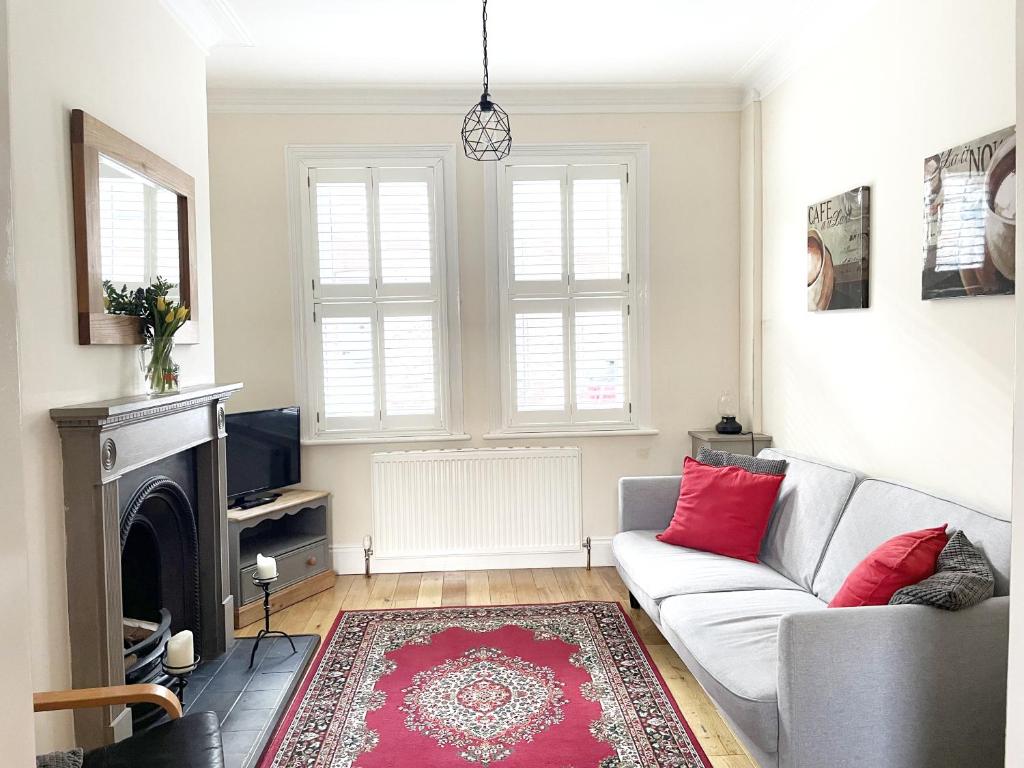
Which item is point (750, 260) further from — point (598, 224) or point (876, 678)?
point (876, 678)

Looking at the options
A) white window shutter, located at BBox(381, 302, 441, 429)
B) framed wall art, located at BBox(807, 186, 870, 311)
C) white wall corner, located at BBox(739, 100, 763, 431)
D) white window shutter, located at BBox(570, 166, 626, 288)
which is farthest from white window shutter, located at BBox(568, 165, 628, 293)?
framed wall art, located at BBox(807, 186, 870, 311)

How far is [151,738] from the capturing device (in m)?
1.95

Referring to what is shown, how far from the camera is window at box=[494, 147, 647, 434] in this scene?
178 inches

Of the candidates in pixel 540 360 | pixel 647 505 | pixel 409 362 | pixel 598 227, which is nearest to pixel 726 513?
pixel 647 505

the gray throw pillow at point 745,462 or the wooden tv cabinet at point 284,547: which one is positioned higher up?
the gray throw pillow at point 745,462

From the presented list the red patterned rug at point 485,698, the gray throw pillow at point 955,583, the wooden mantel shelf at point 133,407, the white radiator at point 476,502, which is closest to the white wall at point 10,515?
the wooden mantel shelf at point 133,407

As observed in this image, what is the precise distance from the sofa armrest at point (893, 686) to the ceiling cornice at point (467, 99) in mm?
3356

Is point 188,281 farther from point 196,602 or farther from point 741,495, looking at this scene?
point 741,495

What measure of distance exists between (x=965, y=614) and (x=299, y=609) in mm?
3128

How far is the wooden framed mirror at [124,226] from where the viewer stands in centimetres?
229

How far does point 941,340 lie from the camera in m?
2.71

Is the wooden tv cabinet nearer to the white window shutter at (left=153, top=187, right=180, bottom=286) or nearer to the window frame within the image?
the window frame

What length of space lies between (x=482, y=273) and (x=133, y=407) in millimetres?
2474

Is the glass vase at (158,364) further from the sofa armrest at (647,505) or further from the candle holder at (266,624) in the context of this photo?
the sofa armrest at (647,505)
